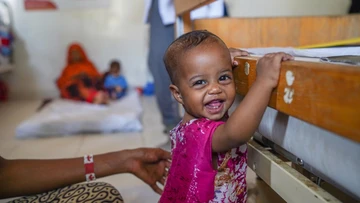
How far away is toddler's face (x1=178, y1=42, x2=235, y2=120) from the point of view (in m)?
0.61

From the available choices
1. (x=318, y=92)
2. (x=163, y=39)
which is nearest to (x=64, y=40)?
(x=163, y=39)

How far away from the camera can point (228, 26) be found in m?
1.22

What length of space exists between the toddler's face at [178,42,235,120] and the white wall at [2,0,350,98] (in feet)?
9.55

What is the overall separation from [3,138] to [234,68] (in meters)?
1.79

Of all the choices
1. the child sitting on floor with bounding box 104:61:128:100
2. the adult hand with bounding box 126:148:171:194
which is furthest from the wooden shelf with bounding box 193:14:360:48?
the child sitting on floor with bounding box 104:61:128:100

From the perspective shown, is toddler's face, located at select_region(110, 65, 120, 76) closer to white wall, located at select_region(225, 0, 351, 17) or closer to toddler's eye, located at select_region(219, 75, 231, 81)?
white wall, located at select_region(225, 0, 351, 17)

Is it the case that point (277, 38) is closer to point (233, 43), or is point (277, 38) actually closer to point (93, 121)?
point (233, 43)

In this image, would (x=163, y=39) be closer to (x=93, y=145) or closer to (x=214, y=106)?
(x=93, y=145)

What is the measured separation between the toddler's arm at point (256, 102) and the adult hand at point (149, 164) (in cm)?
43

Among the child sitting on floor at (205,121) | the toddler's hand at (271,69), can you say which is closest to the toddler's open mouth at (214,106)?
the child sitting on floor at (205,121)

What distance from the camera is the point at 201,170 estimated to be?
62cm

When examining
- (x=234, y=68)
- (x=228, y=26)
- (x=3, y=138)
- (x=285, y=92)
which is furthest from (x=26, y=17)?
(x=285, y=92)

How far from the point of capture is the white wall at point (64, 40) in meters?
3.30

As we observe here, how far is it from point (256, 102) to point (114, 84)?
2664 mm
